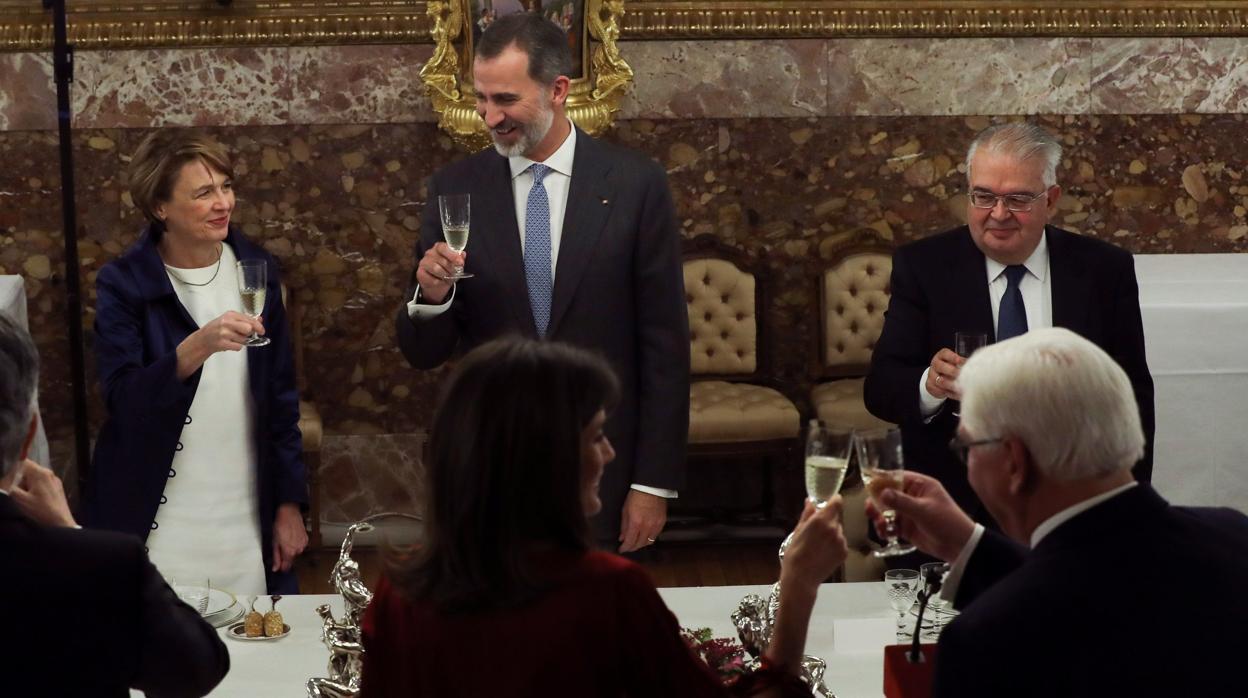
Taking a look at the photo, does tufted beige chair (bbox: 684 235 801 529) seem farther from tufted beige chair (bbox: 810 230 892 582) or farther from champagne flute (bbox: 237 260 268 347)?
champagne flute (bbox: 237 260 268 347)

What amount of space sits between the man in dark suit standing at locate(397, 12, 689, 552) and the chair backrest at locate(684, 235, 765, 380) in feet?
9.21

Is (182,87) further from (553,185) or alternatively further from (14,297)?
(553,185)

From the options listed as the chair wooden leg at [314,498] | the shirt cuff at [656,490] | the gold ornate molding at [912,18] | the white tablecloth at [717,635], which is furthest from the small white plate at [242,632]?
A: the gold ornate molding at [912,18]

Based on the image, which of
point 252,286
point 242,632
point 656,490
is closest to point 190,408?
point 252,286

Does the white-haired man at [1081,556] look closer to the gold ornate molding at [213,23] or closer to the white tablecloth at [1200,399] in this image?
the white tablecloth at [1200,399]

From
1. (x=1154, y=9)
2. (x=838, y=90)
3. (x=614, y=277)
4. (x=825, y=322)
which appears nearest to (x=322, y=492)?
(x=825, y=322)

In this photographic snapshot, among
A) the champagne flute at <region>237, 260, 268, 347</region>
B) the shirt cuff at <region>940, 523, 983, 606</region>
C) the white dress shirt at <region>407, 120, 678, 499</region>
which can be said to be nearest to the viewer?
the shirt cuff at <region>940, 523, 983, 606</region>

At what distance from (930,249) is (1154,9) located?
144 inches

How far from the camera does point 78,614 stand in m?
2.11

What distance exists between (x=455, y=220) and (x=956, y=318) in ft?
4.11

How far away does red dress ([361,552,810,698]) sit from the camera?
2041mm

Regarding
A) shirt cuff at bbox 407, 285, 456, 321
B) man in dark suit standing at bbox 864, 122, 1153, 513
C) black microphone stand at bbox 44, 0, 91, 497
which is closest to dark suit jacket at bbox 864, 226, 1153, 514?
man in dark suit standing at bbox 864, 122, 1153, 513

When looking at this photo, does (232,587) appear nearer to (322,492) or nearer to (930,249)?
(930,249)

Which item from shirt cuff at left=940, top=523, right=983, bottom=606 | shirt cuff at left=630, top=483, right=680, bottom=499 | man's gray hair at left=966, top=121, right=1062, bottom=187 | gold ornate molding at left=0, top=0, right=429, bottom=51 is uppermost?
gold ornate molding at left=0, top=0, right=429, bottom=51
